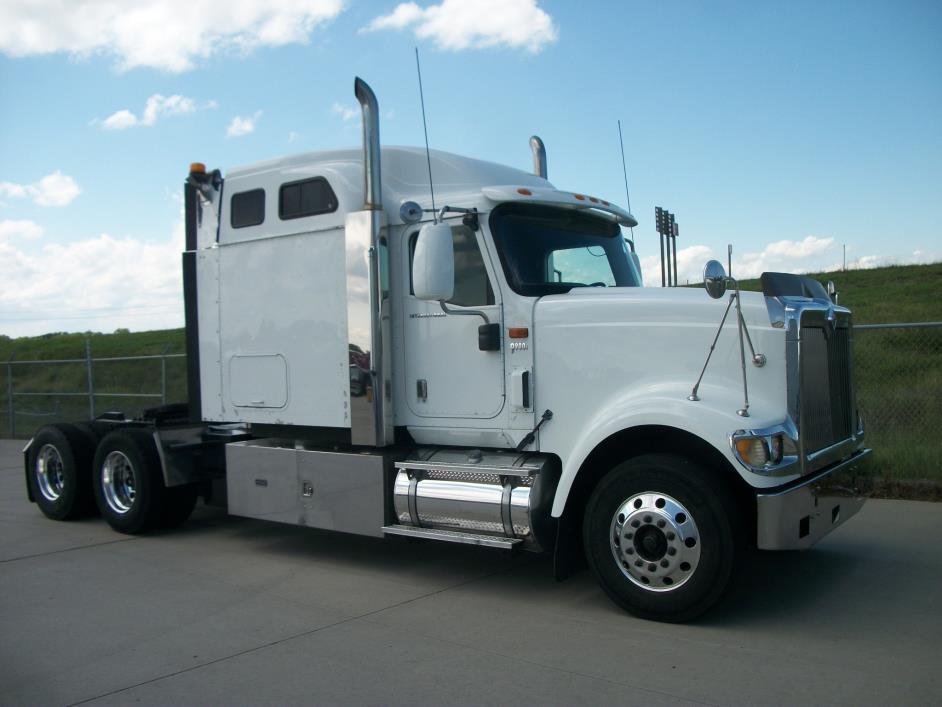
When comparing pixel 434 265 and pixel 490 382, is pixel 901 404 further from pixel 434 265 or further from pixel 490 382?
pixel 434 265

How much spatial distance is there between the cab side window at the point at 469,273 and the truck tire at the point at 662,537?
61.6 inches

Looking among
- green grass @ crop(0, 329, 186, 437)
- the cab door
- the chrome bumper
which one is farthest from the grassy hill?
green grass @ crop(0, 329, 186, 437)

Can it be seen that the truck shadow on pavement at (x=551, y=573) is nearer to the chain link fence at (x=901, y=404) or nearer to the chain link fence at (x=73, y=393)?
the chain link fence at (x=901, y=404)

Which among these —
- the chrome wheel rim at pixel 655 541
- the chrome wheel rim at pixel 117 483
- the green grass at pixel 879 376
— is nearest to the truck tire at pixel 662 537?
the chrome wheel rim at pixel 655 541

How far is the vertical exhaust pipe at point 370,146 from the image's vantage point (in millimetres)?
6398

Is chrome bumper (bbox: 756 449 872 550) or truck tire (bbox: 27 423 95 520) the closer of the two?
chrome bumper (bbox: 756 449 872 550)

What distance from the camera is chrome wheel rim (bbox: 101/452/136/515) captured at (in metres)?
8.46

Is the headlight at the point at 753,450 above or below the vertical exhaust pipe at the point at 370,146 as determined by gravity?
below

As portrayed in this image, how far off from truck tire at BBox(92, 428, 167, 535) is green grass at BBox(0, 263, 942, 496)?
1.66 meters

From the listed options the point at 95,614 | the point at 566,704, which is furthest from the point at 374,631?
the point at 95,614

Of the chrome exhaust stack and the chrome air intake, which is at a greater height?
the chrome exhaust stack

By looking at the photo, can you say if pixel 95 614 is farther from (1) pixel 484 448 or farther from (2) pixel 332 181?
(2) pixel 332 181

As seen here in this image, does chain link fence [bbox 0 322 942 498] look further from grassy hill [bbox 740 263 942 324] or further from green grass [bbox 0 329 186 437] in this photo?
grassy hill [bbox 740 263 942 324]

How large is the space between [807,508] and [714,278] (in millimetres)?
1469
